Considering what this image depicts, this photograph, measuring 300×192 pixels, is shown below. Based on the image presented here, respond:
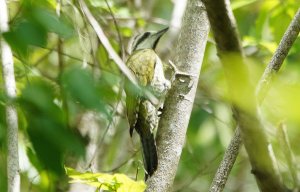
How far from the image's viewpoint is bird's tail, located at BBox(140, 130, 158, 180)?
2.62m

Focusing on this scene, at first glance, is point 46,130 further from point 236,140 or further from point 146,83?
point 146,83

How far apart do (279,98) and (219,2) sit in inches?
13.2

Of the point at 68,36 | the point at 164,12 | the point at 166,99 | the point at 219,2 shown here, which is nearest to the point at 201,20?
the point at 166,99

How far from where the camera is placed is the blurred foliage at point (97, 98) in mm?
1218

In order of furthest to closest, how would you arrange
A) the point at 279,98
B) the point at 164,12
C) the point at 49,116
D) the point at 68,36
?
the point at 164,12, the point at 279,98, the point at 68,36, the point at 49,116

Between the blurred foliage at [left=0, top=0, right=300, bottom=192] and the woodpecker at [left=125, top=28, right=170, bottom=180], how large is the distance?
107 mm

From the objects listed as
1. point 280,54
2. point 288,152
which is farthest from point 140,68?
point 288,152

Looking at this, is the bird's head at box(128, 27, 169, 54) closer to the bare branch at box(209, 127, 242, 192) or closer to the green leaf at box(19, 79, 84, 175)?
the bare branch at box(209, 127, 242, 192)

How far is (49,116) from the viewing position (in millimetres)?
1214

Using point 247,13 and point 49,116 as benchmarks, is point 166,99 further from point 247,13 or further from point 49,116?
point 247,13

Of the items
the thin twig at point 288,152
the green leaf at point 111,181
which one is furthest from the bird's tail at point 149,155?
the thin twig at point 288,152

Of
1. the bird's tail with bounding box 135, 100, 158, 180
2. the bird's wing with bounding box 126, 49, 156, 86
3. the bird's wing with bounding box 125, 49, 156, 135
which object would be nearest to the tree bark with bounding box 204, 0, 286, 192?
the bird's tail with bounding box 135, 100, 158, 180

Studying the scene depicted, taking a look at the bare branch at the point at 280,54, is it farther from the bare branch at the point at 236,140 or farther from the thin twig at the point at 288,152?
the thin twig at the point at 288,152

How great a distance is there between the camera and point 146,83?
12.0 ft
